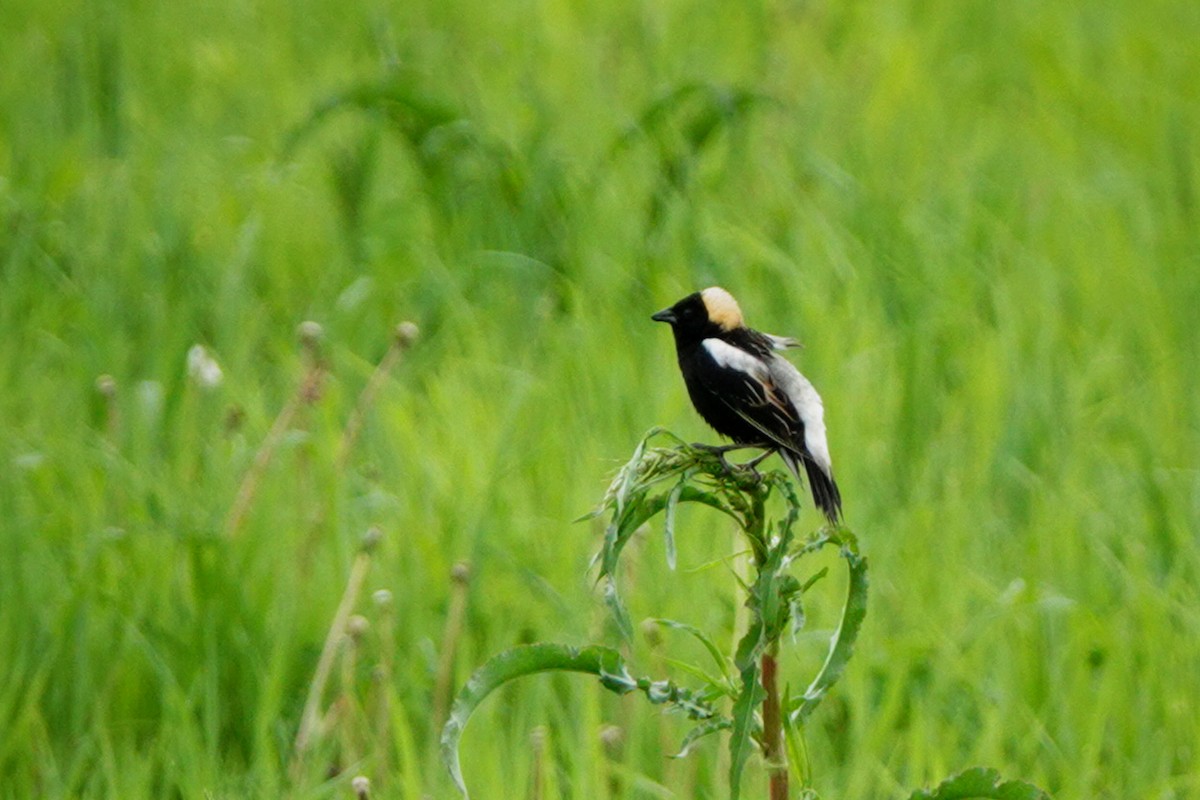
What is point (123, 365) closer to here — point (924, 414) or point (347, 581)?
point (347, 581)

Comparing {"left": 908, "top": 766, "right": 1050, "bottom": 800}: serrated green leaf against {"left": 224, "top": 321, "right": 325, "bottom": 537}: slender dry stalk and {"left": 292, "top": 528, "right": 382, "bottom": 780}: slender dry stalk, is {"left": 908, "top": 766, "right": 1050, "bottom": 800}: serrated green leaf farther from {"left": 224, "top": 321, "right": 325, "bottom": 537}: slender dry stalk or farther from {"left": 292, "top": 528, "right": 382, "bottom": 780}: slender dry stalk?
{"left": 224, "top": 321, "right": 325, "bottom": 537}: slender dry stalk

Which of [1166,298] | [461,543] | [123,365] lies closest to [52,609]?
[461,543]

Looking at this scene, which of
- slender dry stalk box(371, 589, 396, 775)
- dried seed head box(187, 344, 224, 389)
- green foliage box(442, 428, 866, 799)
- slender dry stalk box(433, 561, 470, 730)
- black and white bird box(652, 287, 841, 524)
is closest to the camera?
green foliage box(442, 428, 866, 799)

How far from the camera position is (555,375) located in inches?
178

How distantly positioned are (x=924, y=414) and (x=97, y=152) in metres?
3.14

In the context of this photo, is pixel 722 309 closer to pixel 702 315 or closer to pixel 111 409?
pixel 702 315

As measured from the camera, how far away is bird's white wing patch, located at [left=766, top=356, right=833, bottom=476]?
244 centimetres

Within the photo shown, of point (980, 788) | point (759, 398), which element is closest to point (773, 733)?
point (980, 788)

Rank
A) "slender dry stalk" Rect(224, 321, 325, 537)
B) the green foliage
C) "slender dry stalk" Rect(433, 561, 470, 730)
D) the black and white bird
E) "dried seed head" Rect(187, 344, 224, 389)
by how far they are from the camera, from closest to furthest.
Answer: the green foliage < the black and white bird < "slender dry stalk" Rect(433, 561, 470, 730) < "slender dry stalk" Rect(224, 321, 325, 537) < "dried seed head" Rect(187, 344, 224, 389)

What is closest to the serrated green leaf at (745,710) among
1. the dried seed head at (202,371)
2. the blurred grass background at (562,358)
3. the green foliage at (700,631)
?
the green foliage at (700,631)

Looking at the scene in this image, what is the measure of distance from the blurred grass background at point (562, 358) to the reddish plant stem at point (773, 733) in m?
1.20

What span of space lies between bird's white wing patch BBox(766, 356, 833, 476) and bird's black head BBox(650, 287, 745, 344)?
139 millimetres

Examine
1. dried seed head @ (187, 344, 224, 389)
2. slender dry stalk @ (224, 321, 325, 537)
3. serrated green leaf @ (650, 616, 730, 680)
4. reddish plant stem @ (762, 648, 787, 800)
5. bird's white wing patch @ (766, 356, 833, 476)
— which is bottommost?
reddish plant stem @ (762, 648, 787, 800)

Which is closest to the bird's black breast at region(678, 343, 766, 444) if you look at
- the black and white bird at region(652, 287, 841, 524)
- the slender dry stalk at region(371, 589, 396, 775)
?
the black and white bird at region(652, 287, 841, 524)
